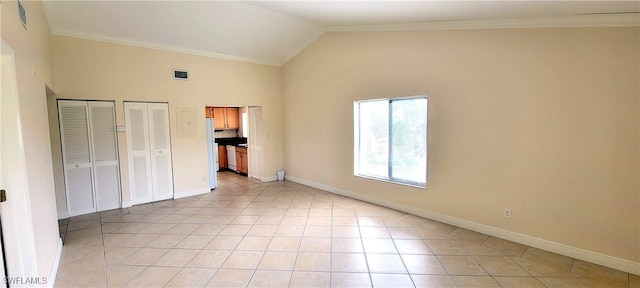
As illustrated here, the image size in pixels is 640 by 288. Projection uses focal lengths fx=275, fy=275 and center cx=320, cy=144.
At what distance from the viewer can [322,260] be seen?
2.90m

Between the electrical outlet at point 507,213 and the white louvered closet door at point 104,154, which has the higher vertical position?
the white louvered closet door at point 104,154

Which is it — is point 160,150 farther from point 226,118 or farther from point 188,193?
point 226,118

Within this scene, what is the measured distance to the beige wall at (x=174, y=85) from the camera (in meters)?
4.23

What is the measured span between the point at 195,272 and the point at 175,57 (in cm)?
403

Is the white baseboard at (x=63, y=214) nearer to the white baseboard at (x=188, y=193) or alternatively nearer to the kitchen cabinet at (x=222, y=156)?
the white baseboard at (x=188, y=193)

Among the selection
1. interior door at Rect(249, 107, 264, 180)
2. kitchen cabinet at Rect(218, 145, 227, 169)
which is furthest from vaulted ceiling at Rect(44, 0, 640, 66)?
kitchen cabinet at Rect(218, 145, 227, 169)

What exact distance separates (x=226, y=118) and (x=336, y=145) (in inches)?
176

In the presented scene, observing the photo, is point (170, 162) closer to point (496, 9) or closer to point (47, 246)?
point (47, 246)

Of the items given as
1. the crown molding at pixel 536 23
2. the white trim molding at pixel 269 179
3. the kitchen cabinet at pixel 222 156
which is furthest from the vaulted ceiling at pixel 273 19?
the kitchen cabinet at pixel 222 156

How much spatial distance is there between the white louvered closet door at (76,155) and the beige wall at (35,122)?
4.66 ft

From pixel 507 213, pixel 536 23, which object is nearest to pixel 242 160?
pixel 507 213

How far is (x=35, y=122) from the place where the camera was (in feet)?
7.92

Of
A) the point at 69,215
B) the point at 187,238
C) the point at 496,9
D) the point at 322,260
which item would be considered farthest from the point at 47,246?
the point at 496,9

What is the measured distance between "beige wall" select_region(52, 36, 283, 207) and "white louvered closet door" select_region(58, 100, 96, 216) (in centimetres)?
16
